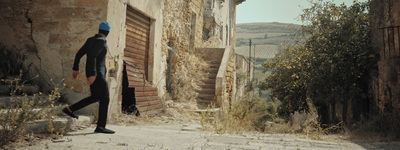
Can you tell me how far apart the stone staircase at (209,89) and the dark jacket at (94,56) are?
5.32m

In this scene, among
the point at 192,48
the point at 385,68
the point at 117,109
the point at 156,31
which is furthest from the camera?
the point at 192,48

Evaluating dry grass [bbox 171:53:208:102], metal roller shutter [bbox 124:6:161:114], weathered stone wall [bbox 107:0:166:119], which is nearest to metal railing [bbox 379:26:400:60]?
dry grass [bbox 171:53:208:102]

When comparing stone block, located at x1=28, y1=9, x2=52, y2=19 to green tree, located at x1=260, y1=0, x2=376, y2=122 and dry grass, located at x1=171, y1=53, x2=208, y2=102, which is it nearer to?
dry grass, located at x1=171, y1=53, x2=208, y2=102

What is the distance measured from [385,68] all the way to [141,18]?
5.83 meters

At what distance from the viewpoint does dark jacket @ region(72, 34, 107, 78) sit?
3.74m

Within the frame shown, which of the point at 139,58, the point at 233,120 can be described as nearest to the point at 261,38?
the point at 139,58

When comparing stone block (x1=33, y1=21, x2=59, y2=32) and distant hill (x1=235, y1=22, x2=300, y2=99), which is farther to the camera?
distant hill (x1=235, y1=22, x2=300, y2=99)

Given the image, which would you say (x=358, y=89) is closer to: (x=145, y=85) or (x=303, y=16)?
(x=303, y=16)

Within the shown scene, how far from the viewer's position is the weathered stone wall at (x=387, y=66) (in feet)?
21.3

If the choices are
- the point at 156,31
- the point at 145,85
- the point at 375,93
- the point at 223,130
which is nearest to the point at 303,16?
the point at 375,93

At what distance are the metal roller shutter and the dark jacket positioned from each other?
239 cm

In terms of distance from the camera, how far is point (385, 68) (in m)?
6.77

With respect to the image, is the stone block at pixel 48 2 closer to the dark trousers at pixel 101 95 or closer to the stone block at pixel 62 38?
the stone block at pixel 62 38

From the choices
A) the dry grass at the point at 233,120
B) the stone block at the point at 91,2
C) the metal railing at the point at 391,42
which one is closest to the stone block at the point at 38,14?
the stone block at the point at 91,2
